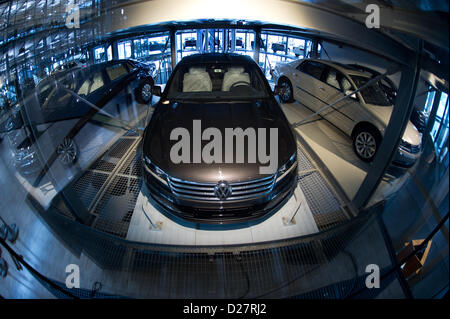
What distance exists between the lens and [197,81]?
9.77 feet

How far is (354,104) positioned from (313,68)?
1046 mm

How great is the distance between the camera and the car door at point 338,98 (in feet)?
10.9

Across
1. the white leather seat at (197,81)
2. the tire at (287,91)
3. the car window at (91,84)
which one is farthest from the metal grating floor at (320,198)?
the car window at (91,84)

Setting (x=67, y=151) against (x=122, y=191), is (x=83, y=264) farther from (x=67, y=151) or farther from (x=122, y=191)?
(x=67, y=151)

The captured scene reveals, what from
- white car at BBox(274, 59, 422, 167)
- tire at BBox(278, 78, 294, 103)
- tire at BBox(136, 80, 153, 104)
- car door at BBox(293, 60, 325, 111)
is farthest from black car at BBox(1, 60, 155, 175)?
car door at BBox(293, 60, 325, 111)

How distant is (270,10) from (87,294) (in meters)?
3.99

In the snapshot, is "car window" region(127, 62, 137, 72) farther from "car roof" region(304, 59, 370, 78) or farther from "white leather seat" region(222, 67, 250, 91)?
"car roof" region(304, 59, 370, 78)

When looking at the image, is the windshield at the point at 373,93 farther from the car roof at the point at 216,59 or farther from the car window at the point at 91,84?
the car window at the point at 91,84

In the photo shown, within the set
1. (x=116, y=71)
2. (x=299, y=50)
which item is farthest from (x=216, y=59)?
(x=116, y=71)

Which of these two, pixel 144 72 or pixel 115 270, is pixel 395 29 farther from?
pixel 144 72

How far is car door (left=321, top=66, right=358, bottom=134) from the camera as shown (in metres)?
3.32

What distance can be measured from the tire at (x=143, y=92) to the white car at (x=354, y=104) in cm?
307

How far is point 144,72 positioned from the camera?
16.0ft
